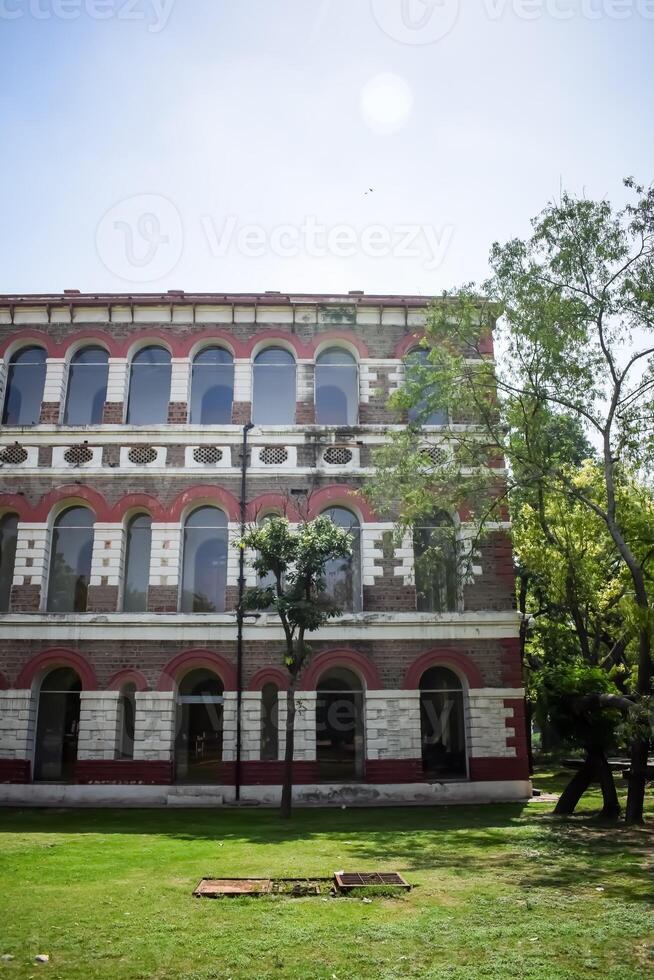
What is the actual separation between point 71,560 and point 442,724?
10.8 meters

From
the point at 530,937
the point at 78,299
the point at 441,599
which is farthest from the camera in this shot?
the point at 78,299

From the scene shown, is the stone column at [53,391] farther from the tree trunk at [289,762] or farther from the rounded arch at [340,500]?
the tree trunk at [289,762]

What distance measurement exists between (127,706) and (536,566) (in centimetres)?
1149

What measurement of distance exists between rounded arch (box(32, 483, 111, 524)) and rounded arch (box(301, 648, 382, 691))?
22.0ft

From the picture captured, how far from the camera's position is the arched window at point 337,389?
866 inches

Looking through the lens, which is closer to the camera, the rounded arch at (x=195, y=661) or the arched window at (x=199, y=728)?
the arched window at (x=199, y=728)

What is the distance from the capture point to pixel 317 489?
20.8 metres

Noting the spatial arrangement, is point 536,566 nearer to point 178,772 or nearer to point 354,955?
point 178,772

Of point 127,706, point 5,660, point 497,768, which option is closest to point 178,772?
point 127,706

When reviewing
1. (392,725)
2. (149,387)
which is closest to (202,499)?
(149,387)

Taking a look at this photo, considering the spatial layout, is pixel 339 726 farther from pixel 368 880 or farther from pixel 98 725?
pixel 368 880

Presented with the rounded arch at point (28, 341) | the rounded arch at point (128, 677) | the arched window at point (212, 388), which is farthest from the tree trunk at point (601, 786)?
the rounded arch at point (28, 341)

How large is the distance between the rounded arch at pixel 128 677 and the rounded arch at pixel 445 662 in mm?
6649

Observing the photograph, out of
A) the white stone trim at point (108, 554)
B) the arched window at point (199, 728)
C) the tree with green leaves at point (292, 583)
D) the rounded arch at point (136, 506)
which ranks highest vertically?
the rounded arch at point (136, 506)
